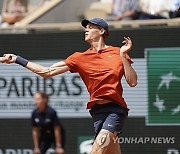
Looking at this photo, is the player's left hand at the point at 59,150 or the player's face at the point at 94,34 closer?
the player's face at the point at 94,34

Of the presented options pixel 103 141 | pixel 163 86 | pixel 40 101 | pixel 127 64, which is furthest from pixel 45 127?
pixel 127 64

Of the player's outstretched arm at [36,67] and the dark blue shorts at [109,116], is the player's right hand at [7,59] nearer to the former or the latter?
the player's outstretched arm at [36,67]

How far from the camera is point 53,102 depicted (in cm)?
1271

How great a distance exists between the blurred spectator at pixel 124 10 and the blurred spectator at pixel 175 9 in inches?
26.7

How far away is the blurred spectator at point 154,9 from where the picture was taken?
13133mm

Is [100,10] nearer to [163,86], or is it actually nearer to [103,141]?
[163,86]

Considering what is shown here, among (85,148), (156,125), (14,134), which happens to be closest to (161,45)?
(156,125)

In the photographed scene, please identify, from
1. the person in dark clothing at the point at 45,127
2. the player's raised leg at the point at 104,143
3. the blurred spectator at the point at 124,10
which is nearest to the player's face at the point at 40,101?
the person in dark clothing at the point at 45,127

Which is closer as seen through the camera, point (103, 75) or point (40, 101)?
point (103, 75)

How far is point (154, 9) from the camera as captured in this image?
533 inches

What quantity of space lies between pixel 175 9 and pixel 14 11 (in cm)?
393

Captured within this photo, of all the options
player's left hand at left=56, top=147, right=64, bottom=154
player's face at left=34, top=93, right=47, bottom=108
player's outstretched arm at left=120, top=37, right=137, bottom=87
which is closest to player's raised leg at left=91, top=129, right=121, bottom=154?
player's outstretched arm at left=120, top=37, right=137, bottom=87

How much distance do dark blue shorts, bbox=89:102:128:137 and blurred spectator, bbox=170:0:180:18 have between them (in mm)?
4659

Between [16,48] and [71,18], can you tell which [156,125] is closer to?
[16,48]
